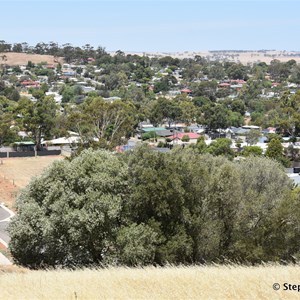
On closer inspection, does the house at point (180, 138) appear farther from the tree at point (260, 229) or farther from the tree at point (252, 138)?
the tree at point (260, 229)

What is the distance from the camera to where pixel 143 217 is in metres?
11.9

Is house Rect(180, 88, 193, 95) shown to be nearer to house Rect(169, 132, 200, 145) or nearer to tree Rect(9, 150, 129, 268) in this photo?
house Rect(169, 132, 200, 145)

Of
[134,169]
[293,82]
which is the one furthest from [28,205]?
[293,82]

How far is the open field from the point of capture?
26.1 metres

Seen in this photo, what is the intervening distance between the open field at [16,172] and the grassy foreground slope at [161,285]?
16319mm

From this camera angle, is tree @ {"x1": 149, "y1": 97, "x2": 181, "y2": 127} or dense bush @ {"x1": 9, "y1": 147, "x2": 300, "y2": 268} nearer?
dense bush @ {"x1": 9, "y1": 147, "x2": 300, "y2": 268}

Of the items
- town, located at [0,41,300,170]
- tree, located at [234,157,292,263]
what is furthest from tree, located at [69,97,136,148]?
tree, located at [234,157,292,263]

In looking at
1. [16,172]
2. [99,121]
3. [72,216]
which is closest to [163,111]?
[99,121]

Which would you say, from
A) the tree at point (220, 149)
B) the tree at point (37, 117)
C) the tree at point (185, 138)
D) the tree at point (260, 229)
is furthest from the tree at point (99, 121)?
the tree at point (260, 229)

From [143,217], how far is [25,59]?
123m

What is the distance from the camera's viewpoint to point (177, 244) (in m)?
11.3

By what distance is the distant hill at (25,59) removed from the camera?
12675 cm

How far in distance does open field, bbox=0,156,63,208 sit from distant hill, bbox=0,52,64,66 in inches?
3609

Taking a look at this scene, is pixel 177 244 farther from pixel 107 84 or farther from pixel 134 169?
pixel 107 84
